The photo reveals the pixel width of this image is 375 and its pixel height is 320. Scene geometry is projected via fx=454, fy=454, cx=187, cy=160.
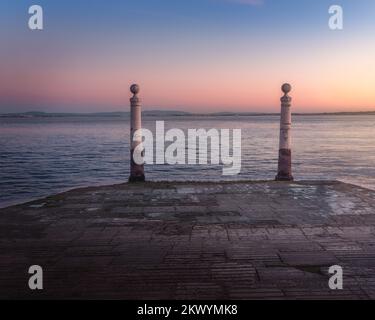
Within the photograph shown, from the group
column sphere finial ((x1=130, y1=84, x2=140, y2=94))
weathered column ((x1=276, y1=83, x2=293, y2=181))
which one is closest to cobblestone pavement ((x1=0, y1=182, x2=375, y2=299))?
weathered column ((x1=276, y1=83, x2=293, y2=181))

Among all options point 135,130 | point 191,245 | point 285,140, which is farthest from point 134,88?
point 191,245

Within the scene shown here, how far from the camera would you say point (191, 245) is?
5570mm

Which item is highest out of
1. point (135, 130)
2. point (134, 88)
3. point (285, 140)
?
point (134, 88)

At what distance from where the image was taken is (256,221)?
22.3 feet

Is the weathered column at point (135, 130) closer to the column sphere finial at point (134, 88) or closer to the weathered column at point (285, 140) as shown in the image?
the column sphere finial at point (134, 88)

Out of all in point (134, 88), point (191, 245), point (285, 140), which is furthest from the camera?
point (134, 88)

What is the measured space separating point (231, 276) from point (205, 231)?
1761 millimetres

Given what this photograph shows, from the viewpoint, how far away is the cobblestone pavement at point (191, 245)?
4.21m

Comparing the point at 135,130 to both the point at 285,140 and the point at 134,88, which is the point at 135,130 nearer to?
the point at 134,88

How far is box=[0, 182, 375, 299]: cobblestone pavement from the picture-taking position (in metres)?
4.21

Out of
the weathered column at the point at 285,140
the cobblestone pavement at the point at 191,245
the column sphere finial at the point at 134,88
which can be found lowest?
the cobblestone pavement at the point at 191,245

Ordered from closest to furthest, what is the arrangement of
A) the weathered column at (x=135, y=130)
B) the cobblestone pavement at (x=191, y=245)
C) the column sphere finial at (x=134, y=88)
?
the cobblestone pavement at (x=191, y=245)
the weathered column at (x=135, y=130)
the column sphere finial at (x=134, y=88)

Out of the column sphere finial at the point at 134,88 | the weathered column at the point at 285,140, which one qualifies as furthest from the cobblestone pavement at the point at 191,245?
the column sphere finial at the point at 134,88
